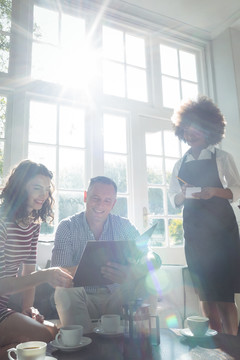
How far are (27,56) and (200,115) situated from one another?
1.56 metres

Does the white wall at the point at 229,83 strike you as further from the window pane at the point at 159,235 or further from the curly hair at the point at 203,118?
the curly hair at the point at 203,118

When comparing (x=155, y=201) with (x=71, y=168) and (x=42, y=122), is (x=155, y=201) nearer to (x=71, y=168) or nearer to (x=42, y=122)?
(x=71, y=168)

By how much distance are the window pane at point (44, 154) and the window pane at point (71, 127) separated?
0.13 meters

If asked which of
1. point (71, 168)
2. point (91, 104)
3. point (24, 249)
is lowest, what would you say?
point (24, 249)

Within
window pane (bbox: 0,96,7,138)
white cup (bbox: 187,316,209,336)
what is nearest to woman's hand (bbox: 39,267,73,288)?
white cup (bbox: 187,316,209,336)

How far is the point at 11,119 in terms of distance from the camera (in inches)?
98.3

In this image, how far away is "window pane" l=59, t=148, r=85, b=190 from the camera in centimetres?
265

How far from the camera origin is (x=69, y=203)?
2631 millimetres

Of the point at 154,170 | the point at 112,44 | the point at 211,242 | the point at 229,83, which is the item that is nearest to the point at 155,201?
the point at 154,170

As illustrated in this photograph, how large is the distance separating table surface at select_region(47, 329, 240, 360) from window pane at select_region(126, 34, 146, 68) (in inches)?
109

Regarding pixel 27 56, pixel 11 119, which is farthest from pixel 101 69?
pixel 11 119

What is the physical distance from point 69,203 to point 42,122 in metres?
0.72

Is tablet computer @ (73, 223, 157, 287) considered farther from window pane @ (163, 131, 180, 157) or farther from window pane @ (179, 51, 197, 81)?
window pane @ (179, 51, 197, 81)

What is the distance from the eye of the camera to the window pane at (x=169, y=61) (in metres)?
3.41
